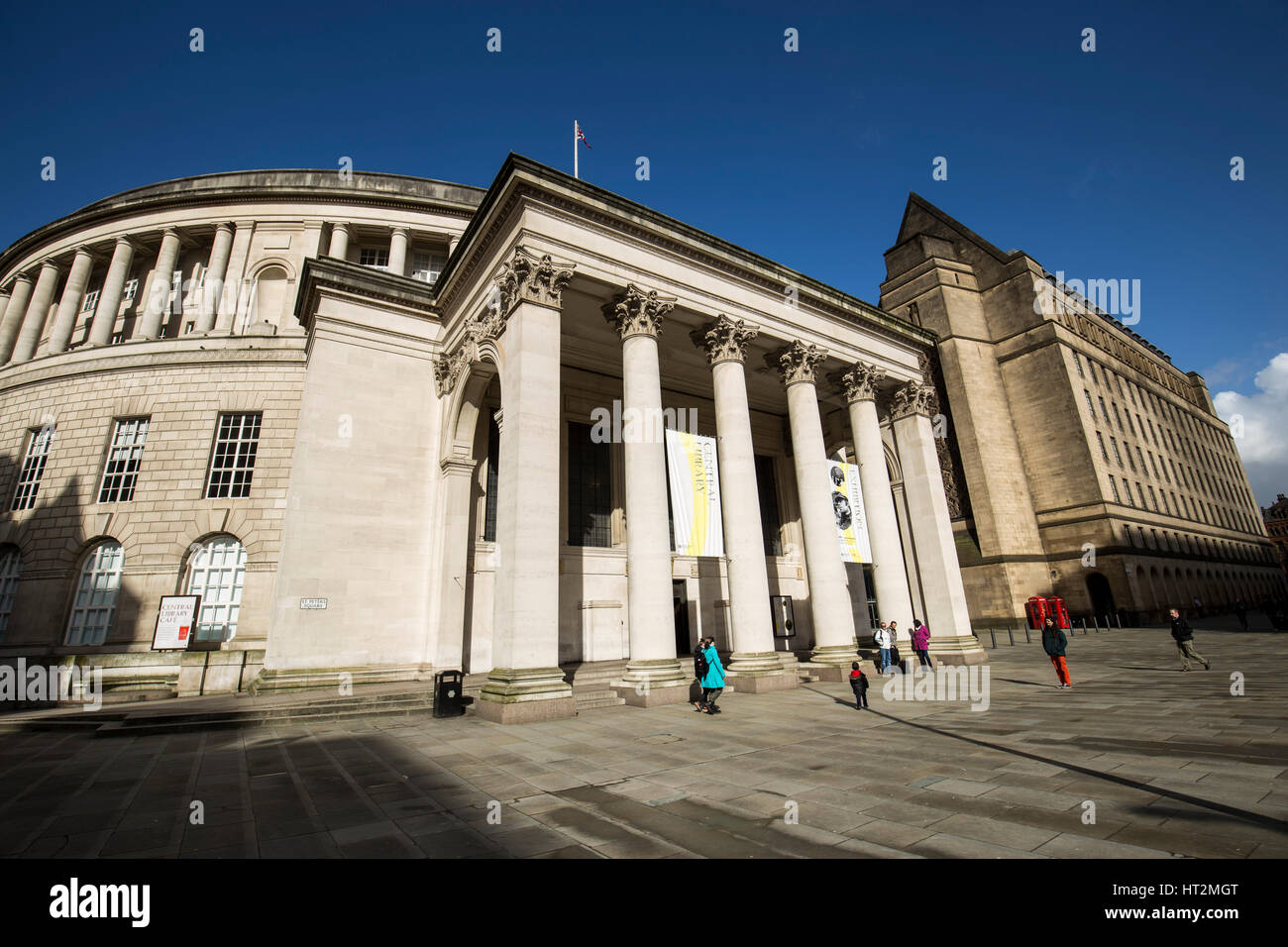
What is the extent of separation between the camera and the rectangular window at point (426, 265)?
91.9 ft

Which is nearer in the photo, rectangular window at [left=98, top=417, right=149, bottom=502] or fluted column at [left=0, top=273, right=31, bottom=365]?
rectangular window at [left=98, top=417, right=149, bottom=502]

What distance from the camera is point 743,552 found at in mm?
15633

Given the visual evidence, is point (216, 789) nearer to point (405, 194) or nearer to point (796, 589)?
point (796, 589)

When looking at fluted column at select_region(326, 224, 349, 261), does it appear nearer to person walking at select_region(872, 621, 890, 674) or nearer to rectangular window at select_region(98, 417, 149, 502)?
rectangular window at select_region(98, 417, 149, 502)

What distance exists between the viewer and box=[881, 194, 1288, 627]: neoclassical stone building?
35969 mm

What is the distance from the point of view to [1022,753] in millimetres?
6988

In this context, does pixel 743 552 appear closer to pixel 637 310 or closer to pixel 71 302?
pixel 637 310

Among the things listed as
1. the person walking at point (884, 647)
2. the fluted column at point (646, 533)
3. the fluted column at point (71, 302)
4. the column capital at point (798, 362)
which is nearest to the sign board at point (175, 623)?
the fluted column at point (646, 533)

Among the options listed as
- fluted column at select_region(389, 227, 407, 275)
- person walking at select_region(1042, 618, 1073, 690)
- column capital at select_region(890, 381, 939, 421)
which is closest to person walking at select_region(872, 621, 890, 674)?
person walking at select_region(1042, 618, 1073, 690)

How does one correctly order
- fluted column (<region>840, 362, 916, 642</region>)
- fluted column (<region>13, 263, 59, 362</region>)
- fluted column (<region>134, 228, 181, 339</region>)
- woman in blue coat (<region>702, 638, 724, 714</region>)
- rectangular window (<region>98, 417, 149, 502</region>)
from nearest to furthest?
1. woman in blue coat (<region>702, 638, 724, 714</region>)
2. fluted column (<region>840, 362, 916, 642</region>)
3. rectangular window (<region>98, 417, 149, 502</region>)
4. fluted column (<region>134, 228, 181, 339</region>)
5. fluted column (<region>13, 263, 59, 362</region>)

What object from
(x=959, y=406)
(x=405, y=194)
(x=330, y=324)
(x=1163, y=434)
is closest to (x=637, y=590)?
(x=330, y=324)

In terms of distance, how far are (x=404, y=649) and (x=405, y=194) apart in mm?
22590

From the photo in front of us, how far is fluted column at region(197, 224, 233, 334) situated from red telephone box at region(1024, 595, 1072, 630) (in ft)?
155
